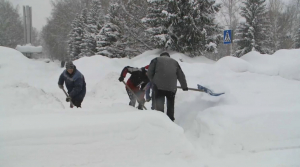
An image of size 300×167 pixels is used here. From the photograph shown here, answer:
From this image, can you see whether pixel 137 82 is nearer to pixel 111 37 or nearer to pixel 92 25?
pixel 111 37

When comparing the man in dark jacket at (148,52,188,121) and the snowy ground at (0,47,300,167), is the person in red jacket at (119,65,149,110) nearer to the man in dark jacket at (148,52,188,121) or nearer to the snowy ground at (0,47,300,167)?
the snowy ground at (0,47,300,167)

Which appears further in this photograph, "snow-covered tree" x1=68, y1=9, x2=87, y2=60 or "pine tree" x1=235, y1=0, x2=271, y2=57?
"snow-covered tree" x1=68, y1=9, x2=87, y2=60

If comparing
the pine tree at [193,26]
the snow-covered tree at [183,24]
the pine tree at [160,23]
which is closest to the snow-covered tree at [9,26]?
the pine tree at [160,23]

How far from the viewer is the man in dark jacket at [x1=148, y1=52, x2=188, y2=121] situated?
4219 mm

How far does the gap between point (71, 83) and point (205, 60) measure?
8943 mm

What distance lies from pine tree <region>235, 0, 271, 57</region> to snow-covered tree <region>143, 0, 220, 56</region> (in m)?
9.09

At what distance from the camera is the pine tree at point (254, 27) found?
20406 millimetres

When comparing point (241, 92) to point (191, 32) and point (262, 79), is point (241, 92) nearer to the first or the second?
point (262, 79)

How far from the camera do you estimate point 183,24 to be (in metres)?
12.3

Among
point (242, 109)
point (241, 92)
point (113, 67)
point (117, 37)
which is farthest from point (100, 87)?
point (117, 37)

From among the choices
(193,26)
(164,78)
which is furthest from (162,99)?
(193,26)

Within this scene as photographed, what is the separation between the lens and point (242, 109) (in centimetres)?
392

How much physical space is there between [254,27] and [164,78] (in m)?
19.3

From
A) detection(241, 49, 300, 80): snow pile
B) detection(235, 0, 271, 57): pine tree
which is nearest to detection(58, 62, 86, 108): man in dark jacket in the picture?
detection(241, 49, 300, 80): snow pile
